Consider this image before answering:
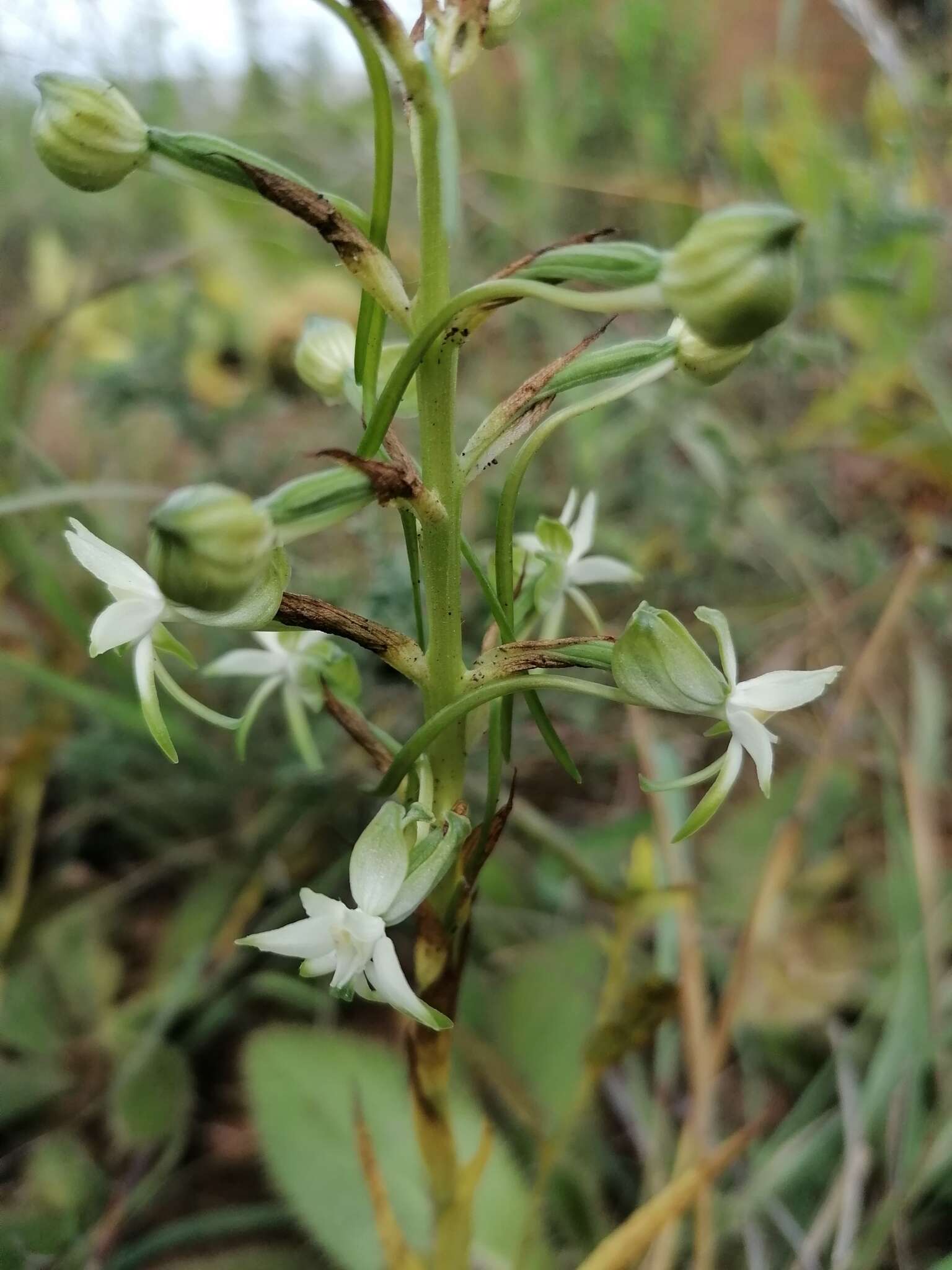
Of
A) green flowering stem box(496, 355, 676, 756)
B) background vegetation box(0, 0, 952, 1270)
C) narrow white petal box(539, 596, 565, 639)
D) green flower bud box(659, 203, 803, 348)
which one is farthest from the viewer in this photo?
background vegetation box(0, 0, 952, 1270)

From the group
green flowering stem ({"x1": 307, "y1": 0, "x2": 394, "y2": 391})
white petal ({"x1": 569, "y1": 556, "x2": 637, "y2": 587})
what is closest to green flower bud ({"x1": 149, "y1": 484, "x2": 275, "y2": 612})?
green flowering stem ({"x1": 307, "y1": 0, "x2": 394, "y2": 391})

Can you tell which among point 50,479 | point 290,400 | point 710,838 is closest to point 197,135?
point 50,479

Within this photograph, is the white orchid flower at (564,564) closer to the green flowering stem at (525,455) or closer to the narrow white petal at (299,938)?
the green flowering stem at (525,455)

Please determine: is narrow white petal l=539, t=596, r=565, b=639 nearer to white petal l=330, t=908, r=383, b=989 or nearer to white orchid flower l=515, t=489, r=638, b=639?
white orchid flower l=515, t=489, r=638, b=639

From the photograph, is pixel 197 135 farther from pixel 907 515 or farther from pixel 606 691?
pixel 907 515

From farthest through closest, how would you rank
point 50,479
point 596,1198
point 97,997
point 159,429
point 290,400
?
point 290,400, point 159,429, point 50,479, point 97,997, point 596,1198

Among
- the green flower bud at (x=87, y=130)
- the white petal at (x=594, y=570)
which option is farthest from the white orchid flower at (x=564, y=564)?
the green flower bud at (x=87, y=130)
